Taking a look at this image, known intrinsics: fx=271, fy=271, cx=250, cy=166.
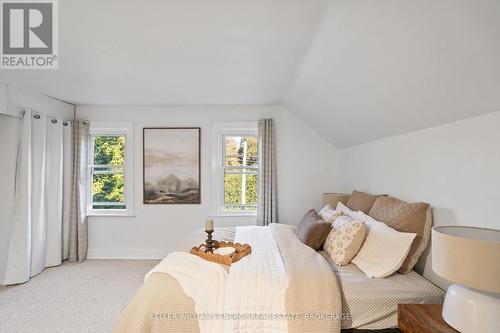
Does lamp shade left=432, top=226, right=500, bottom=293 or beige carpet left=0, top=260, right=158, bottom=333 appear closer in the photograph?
lamp shade left=432, top=226, right=500, bottom=293

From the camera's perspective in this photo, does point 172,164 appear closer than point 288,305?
No

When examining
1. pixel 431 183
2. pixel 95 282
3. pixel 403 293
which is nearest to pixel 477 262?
pixel 403 293

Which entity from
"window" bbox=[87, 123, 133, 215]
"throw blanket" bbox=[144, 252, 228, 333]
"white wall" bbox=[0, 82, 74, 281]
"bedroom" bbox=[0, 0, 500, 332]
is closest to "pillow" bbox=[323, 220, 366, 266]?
"bedroom" bbox=[0, 0, 500, 332]

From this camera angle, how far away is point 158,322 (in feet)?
5.40

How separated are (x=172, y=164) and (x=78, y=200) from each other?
1473mm

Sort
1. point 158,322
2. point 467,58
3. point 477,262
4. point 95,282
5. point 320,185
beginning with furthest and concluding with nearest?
point 320,185
point 95,282
point 158,322
point 467,58
point 477,262

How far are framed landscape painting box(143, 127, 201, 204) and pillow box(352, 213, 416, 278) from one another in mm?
2725

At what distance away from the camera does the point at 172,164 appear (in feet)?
13.8

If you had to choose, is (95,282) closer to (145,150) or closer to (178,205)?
(178,205)

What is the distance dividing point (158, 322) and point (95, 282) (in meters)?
2.17

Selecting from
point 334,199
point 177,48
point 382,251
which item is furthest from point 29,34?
point 334,199

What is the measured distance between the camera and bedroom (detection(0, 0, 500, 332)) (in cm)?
152

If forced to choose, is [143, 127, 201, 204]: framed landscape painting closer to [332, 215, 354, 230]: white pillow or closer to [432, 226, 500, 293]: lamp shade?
[332, 215, 354, 230]: white pillow

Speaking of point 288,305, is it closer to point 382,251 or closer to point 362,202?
point 382,251
